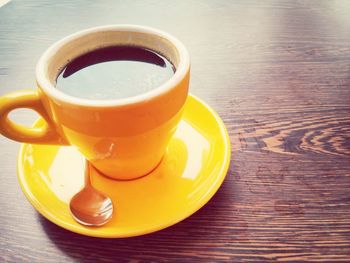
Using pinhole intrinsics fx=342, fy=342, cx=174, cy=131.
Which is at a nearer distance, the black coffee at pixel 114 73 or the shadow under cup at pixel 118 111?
the shadow under cup at pixel 118 111

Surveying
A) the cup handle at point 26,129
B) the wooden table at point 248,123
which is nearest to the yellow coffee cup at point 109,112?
the cup handle at point 26,129

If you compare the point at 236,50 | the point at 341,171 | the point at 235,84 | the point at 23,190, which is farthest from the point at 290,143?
the point at 23,190

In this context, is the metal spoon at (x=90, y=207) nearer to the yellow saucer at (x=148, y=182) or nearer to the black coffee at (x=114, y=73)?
the yellow saucer at (x=148, y=182)

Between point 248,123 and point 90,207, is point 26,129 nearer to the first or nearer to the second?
point 90,207

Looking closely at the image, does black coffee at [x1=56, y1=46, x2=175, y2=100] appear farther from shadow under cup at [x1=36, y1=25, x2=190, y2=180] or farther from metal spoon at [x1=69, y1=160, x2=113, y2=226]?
metal spoon at [x1=69, y1=160, x2=113, y2=226]

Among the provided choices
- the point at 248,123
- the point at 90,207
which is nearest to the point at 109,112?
the point at 90,207

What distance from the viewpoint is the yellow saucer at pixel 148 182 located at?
18.5 inches

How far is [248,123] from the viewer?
642 millimetres

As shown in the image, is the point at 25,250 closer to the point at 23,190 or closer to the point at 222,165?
the point at 23,190

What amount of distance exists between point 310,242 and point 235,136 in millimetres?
225

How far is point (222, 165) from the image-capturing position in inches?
20.8

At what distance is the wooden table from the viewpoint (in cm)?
46

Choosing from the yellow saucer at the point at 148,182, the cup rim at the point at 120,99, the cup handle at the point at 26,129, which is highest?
the cup rim at the point at 120,99

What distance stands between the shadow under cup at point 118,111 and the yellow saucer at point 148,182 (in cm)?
3
